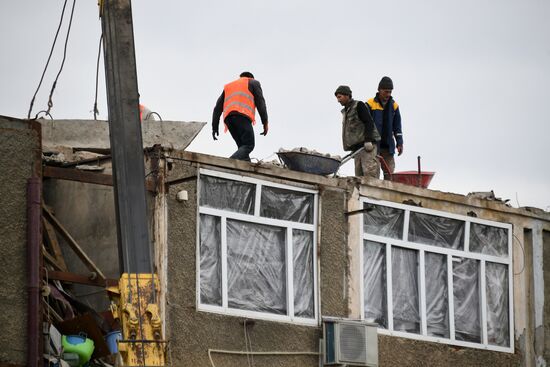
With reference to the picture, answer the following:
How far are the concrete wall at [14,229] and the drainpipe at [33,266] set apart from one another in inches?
2.5

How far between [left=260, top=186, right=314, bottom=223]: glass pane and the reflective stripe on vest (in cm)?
138

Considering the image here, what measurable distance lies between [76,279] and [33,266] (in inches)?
42.2

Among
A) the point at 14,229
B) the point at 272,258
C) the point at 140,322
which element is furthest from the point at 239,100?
the point at 140,322

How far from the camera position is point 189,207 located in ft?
74.2

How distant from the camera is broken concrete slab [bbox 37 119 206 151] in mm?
25719

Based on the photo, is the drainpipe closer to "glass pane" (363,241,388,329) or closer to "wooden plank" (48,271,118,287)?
"wooden plank" (48,271,118,287)

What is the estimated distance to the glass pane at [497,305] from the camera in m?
26.0

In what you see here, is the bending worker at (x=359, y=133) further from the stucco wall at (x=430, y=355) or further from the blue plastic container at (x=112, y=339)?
the blue plastic container at (x=112, y=339)

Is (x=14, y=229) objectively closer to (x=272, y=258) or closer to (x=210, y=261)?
(x=210, y=261)

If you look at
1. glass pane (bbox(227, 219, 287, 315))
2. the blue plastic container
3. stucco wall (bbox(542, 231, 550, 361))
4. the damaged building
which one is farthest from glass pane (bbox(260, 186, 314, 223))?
stucco wall (bbox(542, 231, 550, 361))

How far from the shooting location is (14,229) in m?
21.0

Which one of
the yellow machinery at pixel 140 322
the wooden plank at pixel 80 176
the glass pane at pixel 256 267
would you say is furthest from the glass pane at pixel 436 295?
the yellow machinery at pixel 140 322

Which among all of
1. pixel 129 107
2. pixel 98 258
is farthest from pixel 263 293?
pixel 129 107

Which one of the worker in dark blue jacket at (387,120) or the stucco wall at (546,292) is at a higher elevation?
the worker in dark blue jacket at (387,120)
